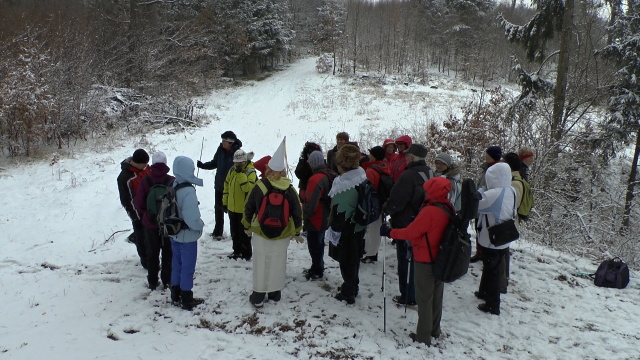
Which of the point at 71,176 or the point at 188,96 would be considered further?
the point at 188,96

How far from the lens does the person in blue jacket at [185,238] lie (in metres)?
4.34

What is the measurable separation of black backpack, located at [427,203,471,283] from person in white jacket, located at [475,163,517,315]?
93cm

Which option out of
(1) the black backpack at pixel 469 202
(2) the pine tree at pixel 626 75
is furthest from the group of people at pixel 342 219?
(2) the pine tree at pixel 626 75

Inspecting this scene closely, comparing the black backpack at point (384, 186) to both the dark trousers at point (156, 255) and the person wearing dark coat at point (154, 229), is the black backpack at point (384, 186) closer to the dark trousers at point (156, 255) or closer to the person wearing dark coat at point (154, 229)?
the person wearing dark coat at point (154, 229)

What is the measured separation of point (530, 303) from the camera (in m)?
5.21

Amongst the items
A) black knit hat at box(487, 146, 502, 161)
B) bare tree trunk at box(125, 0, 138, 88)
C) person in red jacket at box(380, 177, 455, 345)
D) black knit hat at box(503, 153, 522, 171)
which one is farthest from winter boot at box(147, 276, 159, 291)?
bare tree trunk at box(125, 0, 138, 88)

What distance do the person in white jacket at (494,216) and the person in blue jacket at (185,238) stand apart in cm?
344

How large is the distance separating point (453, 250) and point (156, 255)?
12.1 feet

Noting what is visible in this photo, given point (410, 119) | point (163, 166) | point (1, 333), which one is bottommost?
point (1, 333)

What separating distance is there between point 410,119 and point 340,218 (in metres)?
15.8

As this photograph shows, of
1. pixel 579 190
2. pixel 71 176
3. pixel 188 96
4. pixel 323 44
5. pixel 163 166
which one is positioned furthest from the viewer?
pixel 323 44

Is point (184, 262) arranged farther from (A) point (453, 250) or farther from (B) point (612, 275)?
(B) point (612, 275)

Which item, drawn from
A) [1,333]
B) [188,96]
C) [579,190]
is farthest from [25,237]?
[188,96]

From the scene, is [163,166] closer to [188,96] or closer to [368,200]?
[368,200]
